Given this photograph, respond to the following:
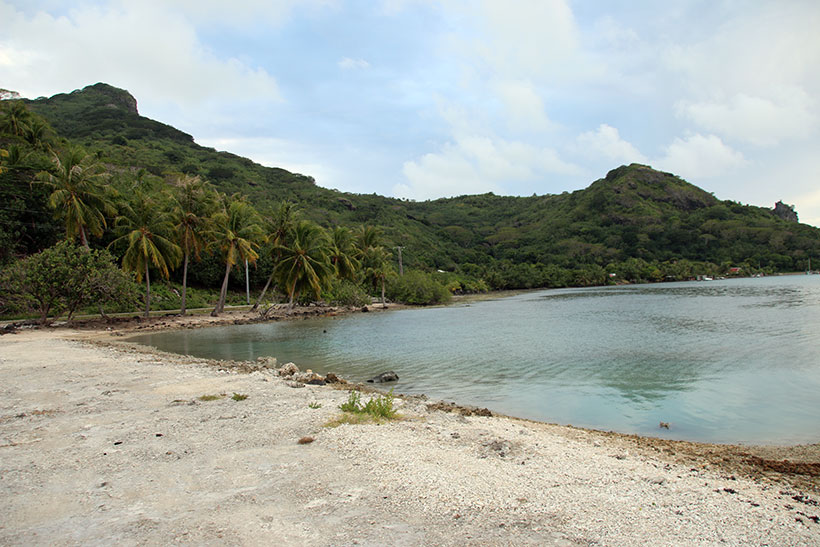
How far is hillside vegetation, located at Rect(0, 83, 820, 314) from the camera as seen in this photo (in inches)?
4171

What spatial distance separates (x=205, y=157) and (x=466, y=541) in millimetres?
138840

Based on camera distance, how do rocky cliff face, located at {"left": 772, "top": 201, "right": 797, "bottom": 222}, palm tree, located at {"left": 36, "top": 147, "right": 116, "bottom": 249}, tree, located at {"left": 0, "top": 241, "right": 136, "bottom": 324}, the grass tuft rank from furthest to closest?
rocky cliff face, located at {"left": 772, "top": 201, "right": 797, "bottom": 222}, palm tree, located at {"left": 36, "top": 147, "right": 116, "bottom": 249}, tree, located at {"left": 0, "top": 241, "right": 136, "bottom": 324}, the grass tuft

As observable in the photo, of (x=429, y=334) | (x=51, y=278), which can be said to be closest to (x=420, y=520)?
(x=429, y=334)

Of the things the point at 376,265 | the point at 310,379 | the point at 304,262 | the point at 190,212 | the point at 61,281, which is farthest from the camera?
the point at 376,265

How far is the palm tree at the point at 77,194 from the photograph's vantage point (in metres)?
30.9

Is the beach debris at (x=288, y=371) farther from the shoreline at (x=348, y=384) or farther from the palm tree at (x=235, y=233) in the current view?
the palm tree at (x=235, y=233)

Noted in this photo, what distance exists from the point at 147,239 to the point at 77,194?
5.07 m

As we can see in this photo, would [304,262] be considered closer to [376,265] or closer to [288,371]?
[376,265]

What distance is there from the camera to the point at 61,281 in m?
26.0

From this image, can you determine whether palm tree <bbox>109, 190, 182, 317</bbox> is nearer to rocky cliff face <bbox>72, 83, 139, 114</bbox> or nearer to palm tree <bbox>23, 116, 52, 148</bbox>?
palm tree <bbox>23, 116, 52, 148</bbox>

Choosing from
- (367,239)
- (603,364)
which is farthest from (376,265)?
(603,364)

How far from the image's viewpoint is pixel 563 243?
5369 inches

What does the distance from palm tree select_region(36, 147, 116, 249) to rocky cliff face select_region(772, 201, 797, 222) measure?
18720cm

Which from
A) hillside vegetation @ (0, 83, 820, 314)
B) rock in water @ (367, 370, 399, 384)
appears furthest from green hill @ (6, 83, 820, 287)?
rock in water @ (367, 370, 399, 384)
